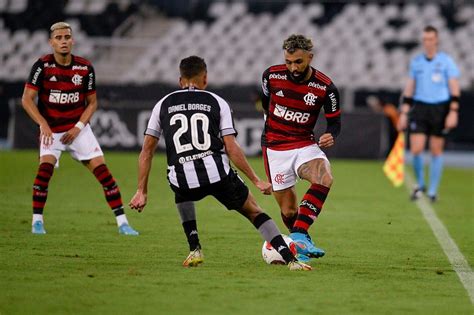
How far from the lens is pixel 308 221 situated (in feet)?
28.7

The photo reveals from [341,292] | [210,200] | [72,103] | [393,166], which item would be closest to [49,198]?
[210,200]

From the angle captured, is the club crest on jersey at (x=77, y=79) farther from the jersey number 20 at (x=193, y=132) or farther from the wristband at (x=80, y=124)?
the jersey number 20 at (x=193, y=132)

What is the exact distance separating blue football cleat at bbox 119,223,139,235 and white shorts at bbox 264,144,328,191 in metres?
1.93

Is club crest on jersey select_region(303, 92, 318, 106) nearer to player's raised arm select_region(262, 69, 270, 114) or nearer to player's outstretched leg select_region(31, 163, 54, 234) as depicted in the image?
player's raised arm select_region(262, 69, 270, 114)

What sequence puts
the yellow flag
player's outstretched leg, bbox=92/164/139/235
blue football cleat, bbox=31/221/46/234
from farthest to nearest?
the yellow flag
player's outstretched leg, bbox=92/164/139/235
blue football cleat, bbox=31/221/46/234

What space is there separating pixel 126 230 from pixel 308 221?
2.65 meters

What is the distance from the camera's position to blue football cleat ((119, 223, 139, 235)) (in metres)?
10.8

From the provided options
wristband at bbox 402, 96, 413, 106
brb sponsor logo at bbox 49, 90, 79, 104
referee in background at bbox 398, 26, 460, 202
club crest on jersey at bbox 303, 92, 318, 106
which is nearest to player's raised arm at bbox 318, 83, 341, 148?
club crest on jersey at bbox 303, 92, 318, 106

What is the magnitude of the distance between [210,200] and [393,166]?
167 inches

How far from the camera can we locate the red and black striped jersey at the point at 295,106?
9.05 meters

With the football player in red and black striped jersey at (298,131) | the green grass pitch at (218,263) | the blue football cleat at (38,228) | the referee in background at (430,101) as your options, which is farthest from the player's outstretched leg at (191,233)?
the referee in background at (430,101)

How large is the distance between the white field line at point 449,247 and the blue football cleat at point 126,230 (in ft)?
9.73

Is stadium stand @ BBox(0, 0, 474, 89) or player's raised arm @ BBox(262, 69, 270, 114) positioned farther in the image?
stadium stand @ BBox(0, 0, 474, 89)

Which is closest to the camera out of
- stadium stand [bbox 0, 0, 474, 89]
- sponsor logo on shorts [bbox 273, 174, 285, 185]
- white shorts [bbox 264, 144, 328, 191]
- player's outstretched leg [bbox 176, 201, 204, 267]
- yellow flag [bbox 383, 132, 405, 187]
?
player's outstretched leg [bbox 176, 201, 204, 267]
